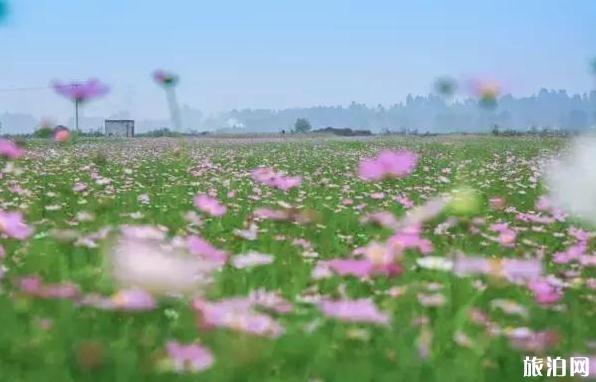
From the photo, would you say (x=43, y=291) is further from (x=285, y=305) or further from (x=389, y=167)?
(x=389, y=167)

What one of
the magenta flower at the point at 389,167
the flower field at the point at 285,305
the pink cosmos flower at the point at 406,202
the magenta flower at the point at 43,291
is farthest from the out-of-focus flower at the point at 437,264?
the pink cosmos flower at the point at 406,202

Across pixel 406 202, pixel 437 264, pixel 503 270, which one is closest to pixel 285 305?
pixel 437 264

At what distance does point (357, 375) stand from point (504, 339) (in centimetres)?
72

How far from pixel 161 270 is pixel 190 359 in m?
0.60

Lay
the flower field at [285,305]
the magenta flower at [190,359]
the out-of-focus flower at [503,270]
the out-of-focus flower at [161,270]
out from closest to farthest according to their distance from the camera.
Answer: the magenta flower at [190,359], the flower field at [285,305], the out-of-focus flower at [161,270], the out-of-focus flower at [503,270]

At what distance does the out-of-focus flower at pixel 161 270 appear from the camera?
105 inches

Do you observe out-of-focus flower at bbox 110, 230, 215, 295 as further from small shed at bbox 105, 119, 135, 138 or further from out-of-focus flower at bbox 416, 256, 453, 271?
small shed at bbox 105, 119, 135, 138

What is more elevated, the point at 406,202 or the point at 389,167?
the point at 389,167

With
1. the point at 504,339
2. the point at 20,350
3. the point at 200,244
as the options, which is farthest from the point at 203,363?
the point at 504,339

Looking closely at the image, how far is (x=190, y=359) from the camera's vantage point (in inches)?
82.7

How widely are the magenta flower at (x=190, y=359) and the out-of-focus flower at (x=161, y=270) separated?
540 millimetres

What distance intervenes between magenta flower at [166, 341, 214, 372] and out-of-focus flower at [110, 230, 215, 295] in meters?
0.54

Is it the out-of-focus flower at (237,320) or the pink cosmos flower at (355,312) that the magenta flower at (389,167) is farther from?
the out-of-focus flower at (237,320)

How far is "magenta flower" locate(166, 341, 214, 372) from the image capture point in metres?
2.09
